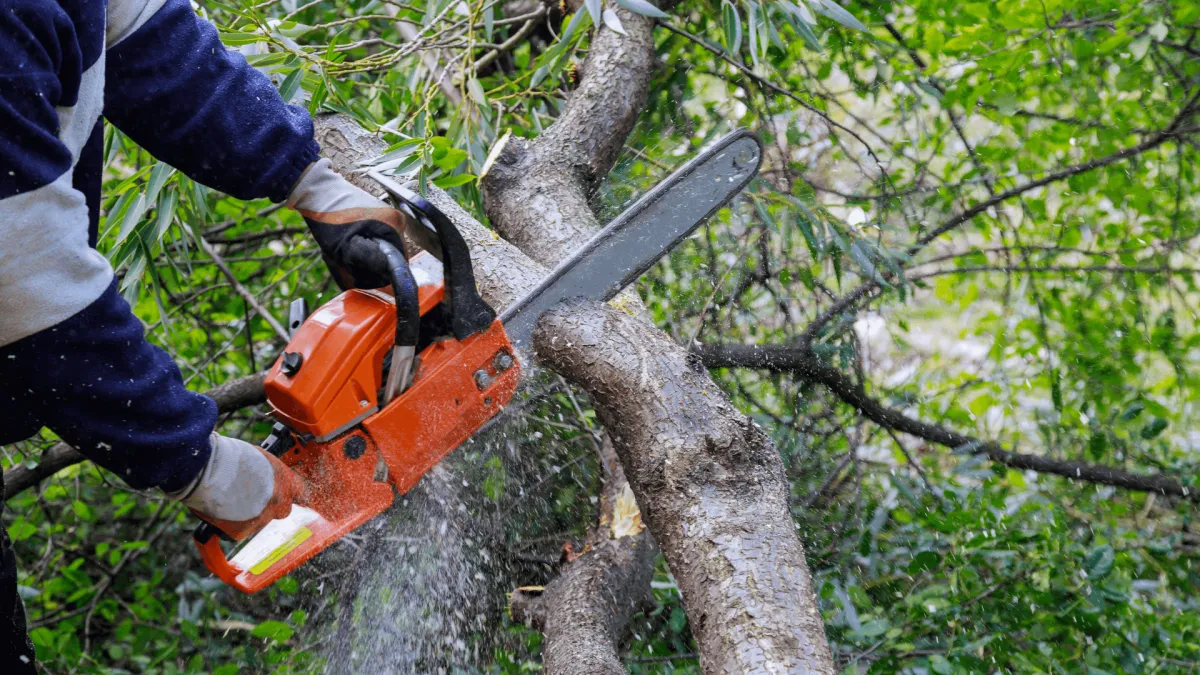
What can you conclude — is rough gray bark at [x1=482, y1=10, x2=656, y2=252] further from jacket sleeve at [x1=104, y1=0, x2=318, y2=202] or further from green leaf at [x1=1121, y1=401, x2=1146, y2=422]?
green leaf at [x1=1121, y1=401, x2=1146, y2=422]

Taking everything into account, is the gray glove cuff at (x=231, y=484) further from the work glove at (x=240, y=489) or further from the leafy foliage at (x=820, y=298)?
the leafy foliage at (x=820, y=298)

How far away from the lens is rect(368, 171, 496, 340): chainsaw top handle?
175 centimetres

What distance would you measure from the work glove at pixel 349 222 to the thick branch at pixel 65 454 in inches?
33.5

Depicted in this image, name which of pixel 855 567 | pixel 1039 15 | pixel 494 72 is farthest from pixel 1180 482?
pixel 494 72

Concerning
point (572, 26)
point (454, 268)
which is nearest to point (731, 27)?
point (572, 26)

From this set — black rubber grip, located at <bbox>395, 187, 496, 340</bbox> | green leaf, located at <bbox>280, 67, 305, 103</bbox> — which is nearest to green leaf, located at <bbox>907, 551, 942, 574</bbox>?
black rubber grip, located at <bbox>395, 187, 496, 340</bbox>

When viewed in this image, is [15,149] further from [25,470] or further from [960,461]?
[960,461]

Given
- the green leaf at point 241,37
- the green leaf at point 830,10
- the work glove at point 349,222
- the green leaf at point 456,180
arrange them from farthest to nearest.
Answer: the green leaf at point 830,10
the green leaf at point 241,37
the green leaf at point 456,180
the work glove at point 349,222

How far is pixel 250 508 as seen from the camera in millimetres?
1733

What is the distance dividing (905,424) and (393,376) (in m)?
1.76

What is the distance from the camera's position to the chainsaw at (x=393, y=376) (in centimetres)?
179

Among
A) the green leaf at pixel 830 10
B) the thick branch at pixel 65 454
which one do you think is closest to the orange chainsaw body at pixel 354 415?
the thick branch at pixel 65 454

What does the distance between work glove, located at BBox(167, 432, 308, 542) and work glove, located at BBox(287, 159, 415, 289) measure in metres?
0.41

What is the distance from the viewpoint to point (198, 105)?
1767 millimetres
